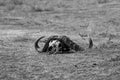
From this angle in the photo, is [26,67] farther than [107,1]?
No

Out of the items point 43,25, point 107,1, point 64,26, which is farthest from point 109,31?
point 107,1

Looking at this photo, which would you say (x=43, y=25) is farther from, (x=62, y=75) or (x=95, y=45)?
(x=62, y=75)

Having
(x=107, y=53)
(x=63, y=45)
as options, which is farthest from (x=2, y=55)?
(x=107, y=53)

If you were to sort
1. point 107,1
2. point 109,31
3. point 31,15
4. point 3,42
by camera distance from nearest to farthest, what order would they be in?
point 3,42, point 109,31, point 31,15, point 107,1

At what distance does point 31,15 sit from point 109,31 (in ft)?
24.8

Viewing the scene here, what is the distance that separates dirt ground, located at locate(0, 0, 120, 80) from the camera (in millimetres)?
9312

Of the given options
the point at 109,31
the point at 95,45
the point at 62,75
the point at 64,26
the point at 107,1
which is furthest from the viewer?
the point at 107,1

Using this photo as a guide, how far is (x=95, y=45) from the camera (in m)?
12.9

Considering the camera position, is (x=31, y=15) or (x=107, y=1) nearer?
(x=31, y=15)

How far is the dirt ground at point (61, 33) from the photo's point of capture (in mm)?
9312

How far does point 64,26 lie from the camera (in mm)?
18297

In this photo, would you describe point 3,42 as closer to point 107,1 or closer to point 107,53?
point 107,53

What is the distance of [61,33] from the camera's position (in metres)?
16.4

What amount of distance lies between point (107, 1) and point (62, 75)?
747 inches
